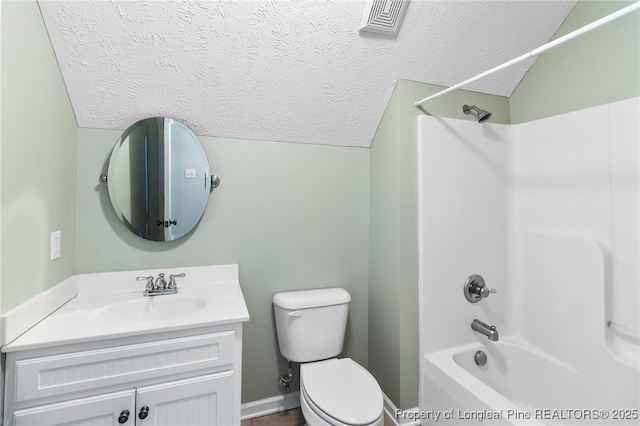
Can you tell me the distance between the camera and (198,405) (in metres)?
1.20

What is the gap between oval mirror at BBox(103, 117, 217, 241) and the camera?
155 centimetres

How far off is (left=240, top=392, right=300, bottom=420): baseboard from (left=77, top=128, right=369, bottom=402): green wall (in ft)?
0.11

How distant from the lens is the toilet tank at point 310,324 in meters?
1.67

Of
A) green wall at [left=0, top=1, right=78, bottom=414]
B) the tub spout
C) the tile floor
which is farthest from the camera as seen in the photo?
the tile floor

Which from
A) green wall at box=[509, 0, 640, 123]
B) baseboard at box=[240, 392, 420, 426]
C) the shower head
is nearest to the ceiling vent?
the shower head

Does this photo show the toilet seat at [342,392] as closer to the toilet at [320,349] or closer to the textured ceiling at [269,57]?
the toilet at [320,349]

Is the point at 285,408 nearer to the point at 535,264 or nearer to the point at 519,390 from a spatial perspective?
the point at 519,390

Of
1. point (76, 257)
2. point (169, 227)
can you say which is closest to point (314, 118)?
point (169, 227)

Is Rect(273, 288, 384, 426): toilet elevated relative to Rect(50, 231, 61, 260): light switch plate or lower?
lower

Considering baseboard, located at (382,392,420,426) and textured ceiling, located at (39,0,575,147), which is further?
baseboard, located at (382,392,420,426)

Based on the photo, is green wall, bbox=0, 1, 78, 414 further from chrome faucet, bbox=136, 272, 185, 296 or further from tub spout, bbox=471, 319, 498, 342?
tub spout, bbox=471, 319, 498, 342

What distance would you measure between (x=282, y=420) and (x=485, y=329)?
1.31 metres

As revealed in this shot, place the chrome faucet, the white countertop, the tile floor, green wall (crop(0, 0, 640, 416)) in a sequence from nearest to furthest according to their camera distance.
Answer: the white countertop, green wall (crop(0, 0, 640, 416)), the chrome faucet, the tile floor

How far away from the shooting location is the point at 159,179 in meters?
1.61
